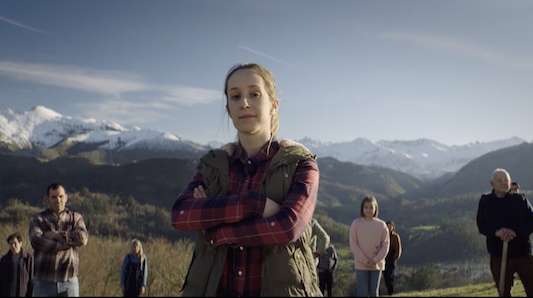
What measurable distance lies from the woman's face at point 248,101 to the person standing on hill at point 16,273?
5.96m

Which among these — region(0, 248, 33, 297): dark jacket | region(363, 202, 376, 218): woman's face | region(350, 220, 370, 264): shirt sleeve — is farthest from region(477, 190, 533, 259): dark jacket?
region(0, 248, 33, 297): dark jacket

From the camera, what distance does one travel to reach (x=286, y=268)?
5.66ft

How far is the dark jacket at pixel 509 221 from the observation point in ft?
15.5

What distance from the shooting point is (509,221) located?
485 centimetres

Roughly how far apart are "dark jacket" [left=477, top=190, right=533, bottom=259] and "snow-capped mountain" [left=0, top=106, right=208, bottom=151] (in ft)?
456

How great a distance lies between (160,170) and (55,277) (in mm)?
83495

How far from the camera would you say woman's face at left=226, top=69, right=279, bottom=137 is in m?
1.92

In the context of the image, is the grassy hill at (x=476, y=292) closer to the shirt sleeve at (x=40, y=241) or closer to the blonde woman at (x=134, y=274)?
the blonde woman at (x=134, y=274)

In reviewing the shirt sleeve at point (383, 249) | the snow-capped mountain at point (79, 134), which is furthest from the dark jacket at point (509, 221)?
the snow-capped mountain at point (79, 134)

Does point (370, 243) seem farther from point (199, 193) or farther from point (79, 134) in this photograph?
point (79, 134)

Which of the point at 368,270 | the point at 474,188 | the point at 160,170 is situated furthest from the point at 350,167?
the point at 368,270

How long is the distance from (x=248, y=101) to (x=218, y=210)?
0.58 meters

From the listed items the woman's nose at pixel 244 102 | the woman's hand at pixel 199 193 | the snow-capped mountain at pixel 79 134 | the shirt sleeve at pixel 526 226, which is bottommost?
the shirt sleeve at pixel 526 226

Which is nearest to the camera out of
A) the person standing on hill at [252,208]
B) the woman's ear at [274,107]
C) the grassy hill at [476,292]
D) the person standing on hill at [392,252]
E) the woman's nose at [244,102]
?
the person standing on hill at [252,208]
